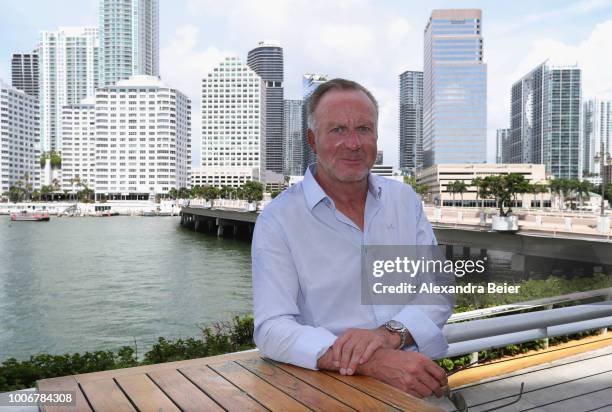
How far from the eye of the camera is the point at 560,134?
579ft

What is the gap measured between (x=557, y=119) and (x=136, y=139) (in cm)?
13145

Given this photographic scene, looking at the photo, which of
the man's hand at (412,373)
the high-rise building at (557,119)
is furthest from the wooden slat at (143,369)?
the high-rise building at (557,119)

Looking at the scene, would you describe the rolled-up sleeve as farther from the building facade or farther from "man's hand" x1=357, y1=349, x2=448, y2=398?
the building facade

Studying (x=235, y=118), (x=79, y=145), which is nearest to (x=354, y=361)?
(x=79, y=145)

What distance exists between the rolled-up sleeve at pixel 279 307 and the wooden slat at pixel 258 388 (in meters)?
0.14

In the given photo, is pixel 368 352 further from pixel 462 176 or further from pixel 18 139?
pixel 18 139

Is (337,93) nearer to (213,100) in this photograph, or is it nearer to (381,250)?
(381,250)

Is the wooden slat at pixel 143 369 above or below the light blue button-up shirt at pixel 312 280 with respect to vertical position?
below

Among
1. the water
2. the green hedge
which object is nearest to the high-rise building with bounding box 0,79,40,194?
the water

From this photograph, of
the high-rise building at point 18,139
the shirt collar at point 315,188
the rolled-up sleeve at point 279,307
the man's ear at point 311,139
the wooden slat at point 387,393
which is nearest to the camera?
the wooden slat at point 387,393

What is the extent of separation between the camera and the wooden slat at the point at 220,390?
5.64 ft

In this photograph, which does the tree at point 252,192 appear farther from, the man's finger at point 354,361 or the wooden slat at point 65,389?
the man's finger at point 354,361

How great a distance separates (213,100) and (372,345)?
20046cm

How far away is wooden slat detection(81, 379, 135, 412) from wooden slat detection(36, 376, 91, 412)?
23 millimetres
